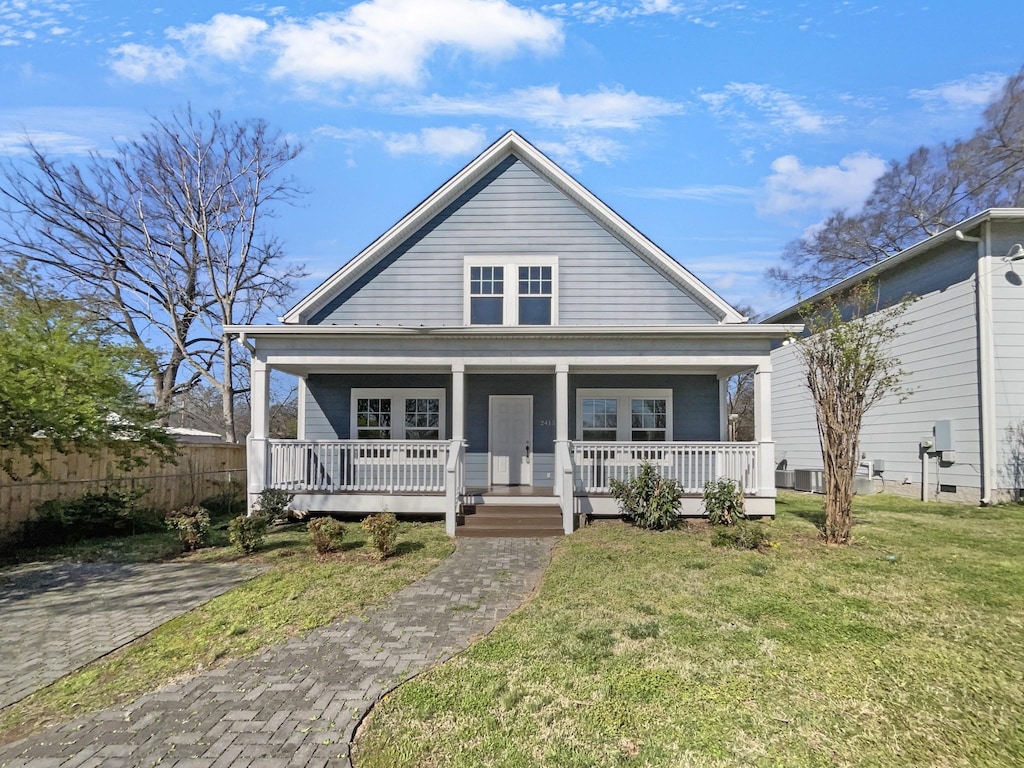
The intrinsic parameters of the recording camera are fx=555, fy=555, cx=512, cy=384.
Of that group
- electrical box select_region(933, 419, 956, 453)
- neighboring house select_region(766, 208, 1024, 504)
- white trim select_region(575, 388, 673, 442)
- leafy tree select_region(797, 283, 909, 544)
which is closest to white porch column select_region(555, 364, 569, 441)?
white trim select_region(575, 388, 673, 442)

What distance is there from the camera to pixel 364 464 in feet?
35.9

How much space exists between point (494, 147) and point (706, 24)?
478 cm

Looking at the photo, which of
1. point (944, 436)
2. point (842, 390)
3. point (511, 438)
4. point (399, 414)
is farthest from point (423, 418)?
point (944, 436)

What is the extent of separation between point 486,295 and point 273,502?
6122 mm

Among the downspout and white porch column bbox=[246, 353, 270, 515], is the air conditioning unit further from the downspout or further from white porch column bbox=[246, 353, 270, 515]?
white porch column bbox=[246, 353, 270, 515]

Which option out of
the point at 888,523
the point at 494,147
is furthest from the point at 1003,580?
the point at 494,147

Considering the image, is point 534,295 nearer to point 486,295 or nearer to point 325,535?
point 486,295

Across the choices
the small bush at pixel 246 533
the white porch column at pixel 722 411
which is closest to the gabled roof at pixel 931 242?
the white porch column at pixel 722 411

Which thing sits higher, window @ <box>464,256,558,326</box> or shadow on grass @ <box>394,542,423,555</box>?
window @ <box>464,256,558,326</box>

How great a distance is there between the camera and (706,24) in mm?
9938

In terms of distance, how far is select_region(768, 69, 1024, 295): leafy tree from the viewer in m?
20.9

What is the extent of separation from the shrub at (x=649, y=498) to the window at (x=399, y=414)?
4749mm

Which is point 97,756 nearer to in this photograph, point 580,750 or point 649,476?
point 580,750

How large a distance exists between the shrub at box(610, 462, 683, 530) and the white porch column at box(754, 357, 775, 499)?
159cm
